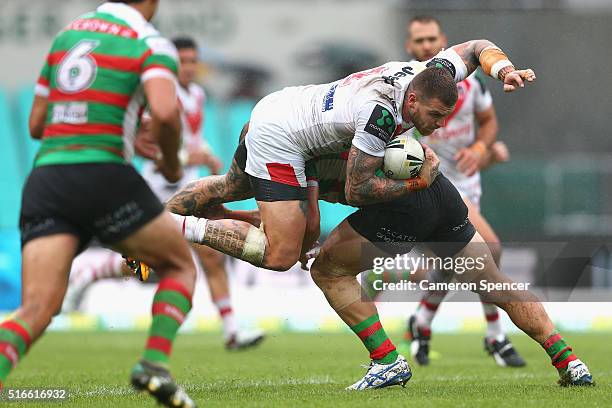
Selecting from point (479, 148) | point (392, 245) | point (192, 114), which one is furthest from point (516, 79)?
point (192, 114)

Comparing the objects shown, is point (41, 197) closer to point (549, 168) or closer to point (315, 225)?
point (315, 225)

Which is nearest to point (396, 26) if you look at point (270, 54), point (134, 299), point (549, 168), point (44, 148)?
point (270, 54)

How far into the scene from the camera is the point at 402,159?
23.0 feet

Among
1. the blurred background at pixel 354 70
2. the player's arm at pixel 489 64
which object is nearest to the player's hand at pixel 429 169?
the player's arm at pixel 489 64

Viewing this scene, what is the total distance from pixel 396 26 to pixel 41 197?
1728cm

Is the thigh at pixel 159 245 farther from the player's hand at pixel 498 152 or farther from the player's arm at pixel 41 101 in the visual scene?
the player's hand at pixel 498 152

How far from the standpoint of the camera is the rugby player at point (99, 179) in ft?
Answer: 18.0

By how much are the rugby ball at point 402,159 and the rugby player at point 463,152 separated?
2.38 m

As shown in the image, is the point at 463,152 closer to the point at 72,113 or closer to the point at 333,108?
the point at 333,108

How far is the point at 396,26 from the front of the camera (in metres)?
22.2

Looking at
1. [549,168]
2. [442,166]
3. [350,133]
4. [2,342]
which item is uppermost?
[350,133]

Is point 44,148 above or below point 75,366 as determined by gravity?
above

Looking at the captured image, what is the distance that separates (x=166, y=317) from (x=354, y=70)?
16.6 m

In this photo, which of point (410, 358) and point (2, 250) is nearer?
point (410, 358)
